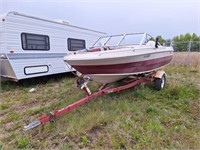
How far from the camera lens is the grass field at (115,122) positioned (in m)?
2.38

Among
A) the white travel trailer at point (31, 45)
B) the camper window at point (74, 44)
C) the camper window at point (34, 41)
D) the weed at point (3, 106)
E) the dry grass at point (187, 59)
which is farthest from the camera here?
the dry grass at point (187, 59)

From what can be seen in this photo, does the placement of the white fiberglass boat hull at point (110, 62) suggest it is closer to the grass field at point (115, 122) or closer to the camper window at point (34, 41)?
the grass field at point (115, 122)

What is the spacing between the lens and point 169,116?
312 centimetres

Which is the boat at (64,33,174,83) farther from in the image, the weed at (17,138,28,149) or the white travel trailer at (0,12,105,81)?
the white travel trailer at (0,12,105,81)

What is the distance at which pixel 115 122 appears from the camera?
9.50 ft

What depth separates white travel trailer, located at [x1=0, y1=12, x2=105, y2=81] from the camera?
485cm

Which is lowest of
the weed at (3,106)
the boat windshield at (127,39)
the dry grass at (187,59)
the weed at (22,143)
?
the weed at (22,143)

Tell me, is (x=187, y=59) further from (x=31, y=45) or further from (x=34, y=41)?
(x=31, y=45)

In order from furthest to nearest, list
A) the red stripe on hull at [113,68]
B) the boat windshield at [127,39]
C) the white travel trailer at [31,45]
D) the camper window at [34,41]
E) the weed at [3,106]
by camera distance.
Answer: the camper window at [34,41] → the white travel trailer at [31,45] → the boat windshield at [127,39] → the weed at [3,106] → the red stripe on hull at [113,68]

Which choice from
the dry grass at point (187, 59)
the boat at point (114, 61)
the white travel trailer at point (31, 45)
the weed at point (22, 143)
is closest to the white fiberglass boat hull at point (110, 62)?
the boat at point (114, 61)

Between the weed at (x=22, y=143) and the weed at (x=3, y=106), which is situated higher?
the weed at (x=3, y=106)

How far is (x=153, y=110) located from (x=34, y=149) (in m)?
2.38

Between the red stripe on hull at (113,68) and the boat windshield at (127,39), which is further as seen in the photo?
the boat windshield at (127,39)

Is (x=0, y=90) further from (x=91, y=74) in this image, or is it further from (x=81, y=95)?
(x=91, y=74)
